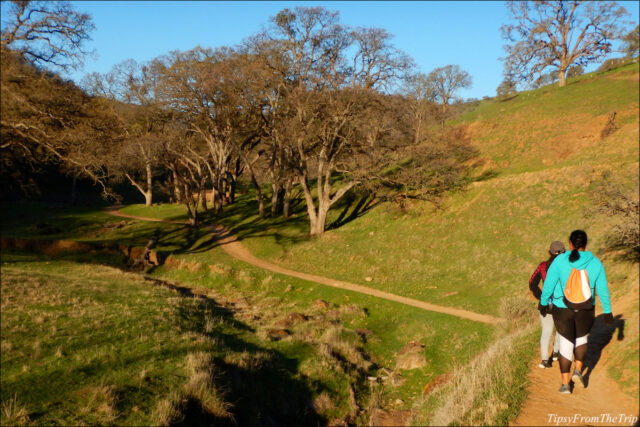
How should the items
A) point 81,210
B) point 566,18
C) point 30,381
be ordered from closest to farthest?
point 30,381 < point 566,18 < point 81,210

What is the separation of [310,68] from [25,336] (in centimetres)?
2430

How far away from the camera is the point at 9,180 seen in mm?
45938

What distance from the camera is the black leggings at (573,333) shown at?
570 cm

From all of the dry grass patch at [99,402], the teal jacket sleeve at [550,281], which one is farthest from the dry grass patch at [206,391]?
the teal jacket sleeve at [550,281]

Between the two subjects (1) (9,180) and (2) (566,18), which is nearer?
(2) (566,18)

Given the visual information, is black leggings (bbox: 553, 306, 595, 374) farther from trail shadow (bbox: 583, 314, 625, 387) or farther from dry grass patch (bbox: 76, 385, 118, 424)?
dry grass patch (bbox: 76, 385, 118, 424)

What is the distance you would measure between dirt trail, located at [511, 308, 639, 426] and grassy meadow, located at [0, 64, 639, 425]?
218mm

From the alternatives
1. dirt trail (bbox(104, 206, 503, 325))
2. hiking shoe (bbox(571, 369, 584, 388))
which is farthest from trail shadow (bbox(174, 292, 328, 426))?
dirt trail (bbox(104, 206, 503, 325))

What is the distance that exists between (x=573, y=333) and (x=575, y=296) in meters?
0.64

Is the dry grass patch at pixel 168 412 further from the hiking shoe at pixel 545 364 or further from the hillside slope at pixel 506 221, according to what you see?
the hillside slope at pixel 506 221

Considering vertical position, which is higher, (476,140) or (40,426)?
(476,140)

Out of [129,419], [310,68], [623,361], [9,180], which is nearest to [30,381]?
[129,419]

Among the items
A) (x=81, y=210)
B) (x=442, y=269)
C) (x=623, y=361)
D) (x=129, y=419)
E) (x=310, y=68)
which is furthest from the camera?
(x=81, y=210)

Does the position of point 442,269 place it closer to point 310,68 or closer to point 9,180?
point 310,68
